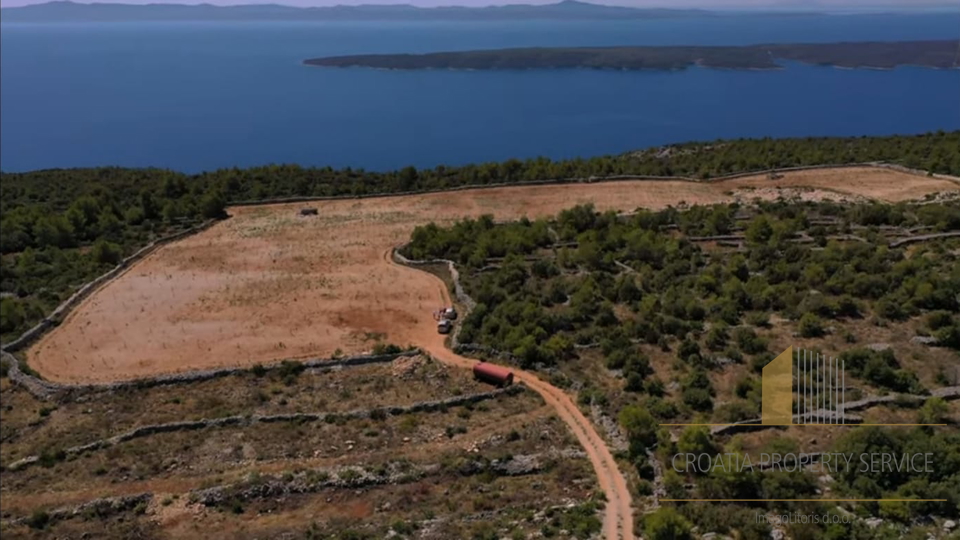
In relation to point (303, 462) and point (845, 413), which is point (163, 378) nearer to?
point (303, 462)

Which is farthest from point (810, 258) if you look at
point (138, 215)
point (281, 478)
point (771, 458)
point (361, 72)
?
point (361, 72)

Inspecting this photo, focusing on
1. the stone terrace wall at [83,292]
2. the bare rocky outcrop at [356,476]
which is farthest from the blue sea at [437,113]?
the bare rocky outcrop at [356,476]

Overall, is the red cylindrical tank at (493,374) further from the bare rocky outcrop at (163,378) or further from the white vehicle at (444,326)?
the white vehicle at (444,326)

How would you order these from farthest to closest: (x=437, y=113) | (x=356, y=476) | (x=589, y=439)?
(x=437, y=113) → (x=589, y=439) → (x=356, y=476)

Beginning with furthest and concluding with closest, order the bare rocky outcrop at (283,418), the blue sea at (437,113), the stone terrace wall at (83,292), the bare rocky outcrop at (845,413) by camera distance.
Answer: the blue sea at (437,113)
the stone terrace wall at (83,292)
the bare rocky outcrop at (283,418)
the bare rocky outcrop at (845,413)

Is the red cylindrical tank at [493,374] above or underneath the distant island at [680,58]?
underneath

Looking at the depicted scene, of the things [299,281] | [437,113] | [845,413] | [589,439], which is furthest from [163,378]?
[437,113]

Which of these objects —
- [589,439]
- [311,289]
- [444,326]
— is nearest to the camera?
[589,439]

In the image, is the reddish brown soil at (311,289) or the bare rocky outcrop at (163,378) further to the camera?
the reddish brown soil at (311,289)
